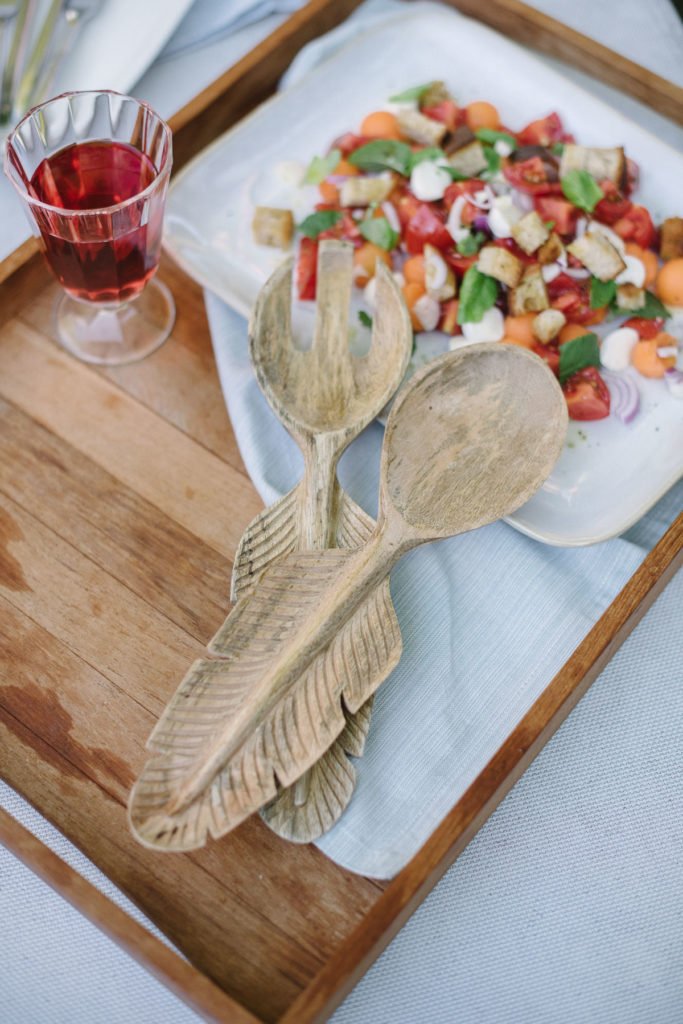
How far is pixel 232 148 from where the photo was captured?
53.3 inches

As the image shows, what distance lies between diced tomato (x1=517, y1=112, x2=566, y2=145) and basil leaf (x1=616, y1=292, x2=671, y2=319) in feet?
0.89

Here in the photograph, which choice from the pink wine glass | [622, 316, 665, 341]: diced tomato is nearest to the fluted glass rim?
the pink wine glass

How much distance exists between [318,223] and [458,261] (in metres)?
0.18

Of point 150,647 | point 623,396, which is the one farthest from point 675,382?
point 150,647

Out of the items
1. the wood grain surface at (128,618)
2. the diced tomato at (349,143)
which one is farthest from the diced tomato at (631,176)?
the wood grain surface at (128,618)

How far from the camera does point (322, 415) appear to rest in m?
1.10

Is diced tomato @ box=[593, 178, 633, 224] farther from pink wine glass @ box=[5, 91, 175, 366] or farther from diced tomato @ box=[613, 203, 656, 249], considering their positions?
pink wine glass @ box=[5, 91, 175, 366]

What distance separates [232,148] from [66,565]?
0.62 m

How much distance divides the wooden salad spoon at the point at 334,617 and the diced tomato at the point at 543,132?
416 mm

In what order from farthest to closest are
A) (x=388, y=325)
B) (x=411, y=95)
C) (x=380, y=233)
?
Answer: 1. (x=411, y=95)
2. (x=380, y=233)
3. (x=388, y=325)

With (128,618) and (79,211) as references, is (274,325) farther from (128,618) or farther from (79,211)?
(128,618)

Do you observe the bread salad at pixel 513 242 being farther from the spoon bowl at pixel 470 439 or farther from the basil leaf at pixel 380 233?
the spoon bowl at pixel 470 439

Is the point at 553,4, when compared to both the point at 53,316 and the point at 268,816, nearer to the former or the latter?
the point at 53,316

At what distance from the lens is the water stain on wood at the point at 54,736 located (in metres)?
0.97
